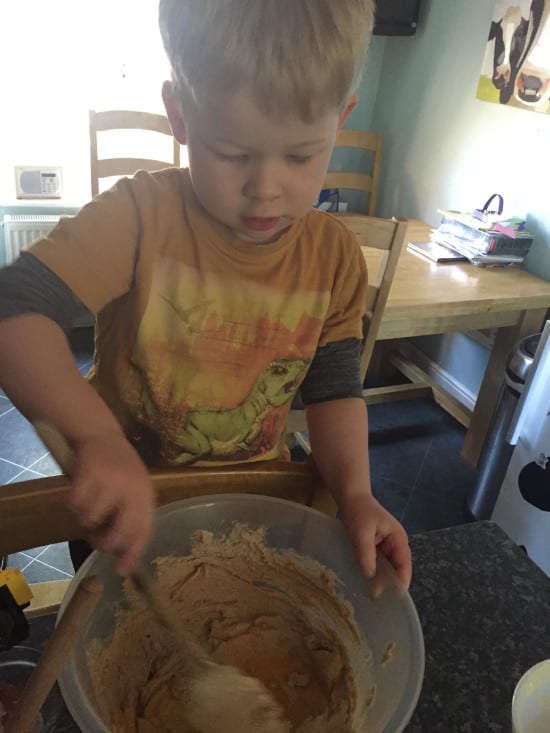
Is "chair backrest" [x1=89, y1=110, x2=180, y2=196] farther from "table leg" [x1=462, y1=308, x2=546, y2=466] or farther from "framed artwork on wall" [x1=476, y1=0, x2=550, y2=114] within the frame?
"table leg" [x1=462, y1=308, x2=546, y2=466]

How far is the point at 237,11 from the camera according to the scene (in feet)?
1.66

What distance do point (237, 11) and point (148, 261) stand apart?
29 cm

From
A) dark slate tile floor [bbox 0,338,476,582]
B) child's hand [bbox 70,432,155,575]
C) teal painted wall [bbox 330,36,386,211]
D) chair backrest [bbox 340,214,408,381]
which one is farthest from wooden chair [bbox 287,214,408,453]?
teal painted wall [bbox 330,36,386,211]

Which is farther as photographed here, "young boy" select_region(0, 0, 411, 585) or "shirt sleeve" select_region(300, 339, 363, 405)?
"shirt sleeve" select_region(300, 339, 363, 405)

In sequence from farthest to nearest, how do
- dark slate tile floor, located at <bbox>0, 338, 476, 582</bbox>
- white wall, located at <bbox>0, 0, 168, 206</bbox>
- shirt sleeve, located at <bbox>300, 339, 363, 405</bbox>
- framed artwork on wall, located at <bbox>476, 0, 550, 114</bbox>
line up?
1. white wall, located at <bbox>0, 0, 168, 206</bbox>
2. framed artwork on wall, located at <bbox>476, 0, 550, 114</bbox>
3. dark slate tile floor, located at <bbox>0, 338, 476, 582</bbox>
4. shirt sleeve, located at <bbox>300, 339, 363, 405</bbox>

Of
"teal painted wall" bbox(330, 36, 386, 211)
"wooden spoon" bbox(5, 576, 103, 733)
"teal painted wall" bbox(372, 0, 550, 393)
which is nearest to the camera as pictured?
"wooden spoon" bbox(5, 576, 103, 733)

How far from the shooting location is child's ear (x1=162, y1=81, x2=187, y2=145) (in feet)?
1.94

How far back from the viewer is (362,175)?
8.35 ft

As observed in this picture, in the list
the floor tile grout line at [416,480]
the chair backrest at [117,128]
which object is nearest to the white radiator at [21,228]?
the chair backrest at [117,128]

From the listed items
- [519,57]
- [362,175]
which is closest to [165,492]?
[519,57]

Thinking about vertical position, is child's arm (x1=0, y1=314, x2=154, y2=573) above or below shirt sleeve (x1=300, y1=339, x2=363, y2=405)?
above

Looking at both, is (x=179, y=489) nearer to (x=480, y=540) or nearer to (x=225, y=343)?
(x=225, y=343)

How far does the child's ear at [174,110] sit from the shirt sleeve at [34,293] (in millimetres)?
191

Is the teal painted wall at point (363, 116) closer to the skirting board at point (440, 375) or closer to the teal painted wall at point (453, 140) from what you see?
the teal painted wall at point (453, 140)
